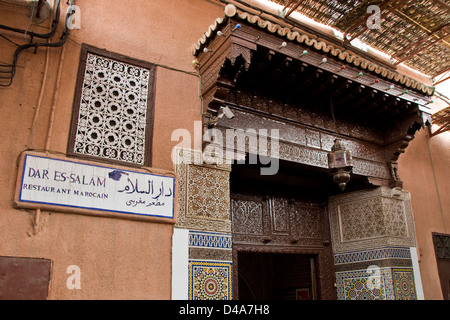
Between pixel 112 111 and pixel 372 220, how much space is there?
134 inches

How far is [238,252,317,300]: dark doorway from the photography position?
17.5ft

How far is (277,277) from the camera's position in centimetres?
595

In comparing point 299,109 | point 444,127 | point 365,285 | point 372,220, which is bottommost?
point 365,285

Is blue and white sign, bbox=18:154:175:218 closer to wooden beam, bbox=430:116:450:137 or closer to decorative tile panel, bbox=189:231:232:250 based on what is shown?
decorative tile panel, bbox=189:231:232:250

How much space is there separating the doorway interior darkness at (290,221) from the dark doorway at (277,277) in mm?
13

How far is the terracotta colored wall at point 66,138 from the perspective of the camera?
2.85 m

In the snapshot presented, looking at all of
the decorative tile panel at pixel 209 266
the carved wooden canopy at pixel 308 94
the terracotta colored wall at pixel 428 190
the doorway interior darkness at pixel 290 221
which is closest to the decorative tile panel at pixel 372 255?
the doorway interior darkness at pixel 290 221

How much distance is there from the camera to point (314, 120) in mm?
4746

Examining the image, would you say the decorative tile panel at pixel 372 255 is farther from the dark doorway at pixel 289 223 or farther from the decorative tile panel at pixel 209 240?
the decorative tile panel at pixel 209 240

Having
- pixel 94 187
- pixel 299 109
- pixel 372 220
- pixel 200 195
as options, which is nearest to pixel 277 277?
pixel 372 220

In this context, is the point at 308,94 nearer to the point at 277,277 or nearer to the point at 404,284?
the point at 404,284

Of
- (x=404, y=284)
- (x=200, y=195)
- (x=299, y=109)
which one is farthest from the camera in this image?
Answer: (x=404, y=284)
